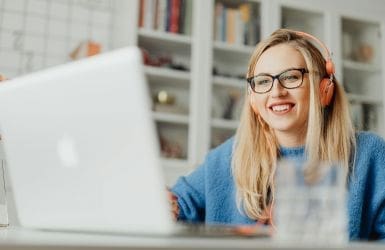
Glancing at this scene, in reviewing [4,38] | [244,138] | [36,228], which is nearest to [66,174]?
[36,228]

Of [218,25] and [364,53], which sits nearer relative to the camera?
[218,25]

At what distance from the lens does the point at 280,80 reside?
1.42m

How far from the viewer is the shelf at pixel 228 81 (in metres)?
2.74

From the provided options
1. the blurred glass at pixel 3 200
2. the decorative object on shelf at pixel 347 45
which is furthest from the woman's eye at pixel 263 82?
the decorative object on shelf at pixel 347 45

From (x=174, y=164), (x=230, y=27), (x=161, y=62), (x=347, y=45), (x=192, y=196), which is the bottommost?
(x=174, y=164)

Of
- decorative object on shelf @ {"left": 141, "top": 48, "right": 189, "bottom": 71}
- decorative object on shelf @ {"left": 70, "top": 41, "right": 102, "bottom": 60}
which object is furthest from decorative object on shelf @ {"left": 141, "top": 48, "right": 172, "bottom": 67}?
decorative object on shelf @ {"left": 70, "top": 41, "right": 102, "bottom": 60}

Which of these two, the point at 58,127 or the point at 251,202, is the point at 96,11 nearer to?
the point at 251,202

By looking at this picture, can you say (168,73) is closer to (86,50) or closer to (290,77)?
(86,50)

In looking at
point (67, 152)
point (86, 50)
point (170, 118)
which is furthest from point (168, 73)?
point (67, 152)

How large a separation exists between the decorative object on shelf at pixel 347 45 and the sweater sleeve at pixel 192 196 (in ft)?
6.77

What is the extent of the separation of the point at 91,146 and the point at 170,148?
211 cm

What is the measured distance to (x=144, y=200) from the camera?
19.6 inches

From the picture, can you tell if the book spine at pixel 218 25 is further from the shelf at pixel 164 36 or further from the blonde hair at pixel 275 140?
the blonde hair at pixel 275 140

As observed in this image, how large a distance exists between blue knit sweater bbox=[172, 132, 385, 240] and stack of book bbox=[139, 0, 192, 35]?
4.38 ft
